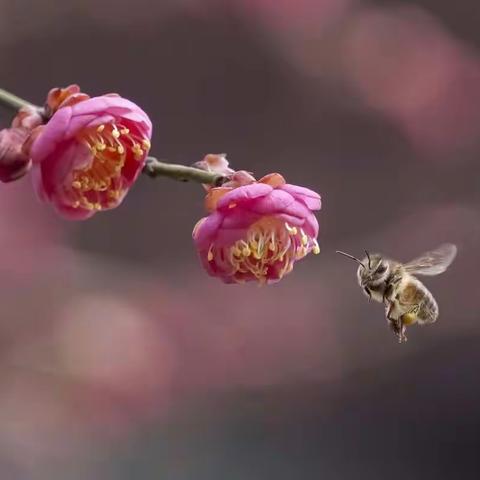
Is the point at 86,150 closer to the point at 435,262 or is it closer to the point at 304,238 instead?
the point at 304,238

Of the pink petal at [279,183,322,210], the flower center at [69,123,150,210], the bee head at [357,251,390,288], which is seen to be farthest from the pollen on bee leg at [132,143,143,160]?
the bee head at [357,251,390,288]

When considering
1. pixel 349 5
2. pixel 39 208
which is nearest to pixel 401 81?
pixel 349 5

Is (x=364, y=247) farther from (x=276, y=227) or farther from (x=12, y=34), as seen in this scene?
(x=276, y=227)

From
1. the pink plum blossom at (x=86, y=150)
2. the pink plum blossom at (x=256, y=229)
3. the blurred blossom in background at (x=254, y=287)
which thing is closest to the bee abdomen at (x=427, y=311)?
the pink plum blossom at (x=256, y=229)

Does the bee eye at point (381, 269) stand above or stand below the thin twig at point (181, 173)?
above

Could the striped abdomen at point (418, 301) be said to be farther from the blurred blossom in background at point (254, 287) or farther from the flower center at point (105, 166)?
the blurred blossom in background at point (254, 287)

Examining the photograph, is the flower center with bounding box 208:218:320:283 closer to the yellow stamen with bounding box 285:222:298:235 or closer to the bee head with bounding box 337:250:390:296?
the yellow stamen with bounding box 285:222:298:235

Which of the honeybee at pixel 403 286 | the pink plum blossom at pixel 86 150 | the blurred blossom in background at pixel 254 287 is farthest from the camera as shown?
the blurred blossom in background at pixel 254 287

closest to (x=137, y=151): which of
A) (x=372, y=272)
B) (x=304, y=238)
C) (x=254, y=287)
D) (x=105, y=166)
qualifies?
(x=105, y=166)
